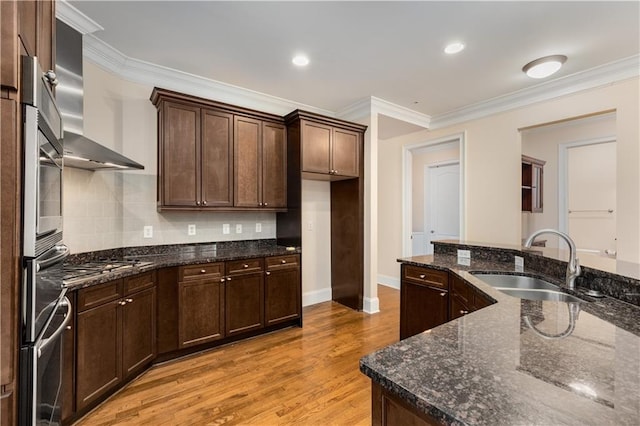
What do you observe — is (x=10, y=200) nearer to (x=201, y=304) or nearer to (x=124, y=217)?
(x=201, y=304)

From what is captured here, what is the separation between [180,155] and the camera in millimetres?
2891

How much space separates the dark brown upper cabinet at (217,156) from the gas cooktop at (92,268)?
0.65 meters

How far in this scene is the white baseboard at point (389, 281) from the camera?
5093mm

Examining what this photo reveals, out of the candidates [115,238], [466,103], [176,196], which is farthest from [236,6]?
[466,103]

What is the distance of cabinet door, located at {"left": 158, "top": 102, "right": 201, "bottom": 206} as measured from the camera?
2.81m

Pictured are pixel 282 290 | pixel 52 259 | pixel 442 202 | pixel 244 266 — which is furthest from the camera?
pixel 442 202

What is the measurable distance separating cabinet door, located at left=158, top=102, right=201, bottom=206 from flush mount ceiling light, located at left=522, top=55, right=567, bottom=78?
3349 millimetres

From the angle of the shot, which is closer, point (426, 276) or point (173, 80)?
point (426, 276)

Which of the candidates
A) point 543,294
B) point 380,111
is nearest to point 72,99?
point 380,111

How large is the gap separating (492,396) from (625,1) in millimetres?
2943

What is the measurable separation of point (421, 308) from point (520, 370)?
1769mm

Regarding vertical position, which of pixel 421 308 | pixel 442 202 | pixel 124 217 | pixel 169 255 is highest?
pixel 442 202

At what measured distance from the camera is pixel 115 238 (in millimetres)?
2742

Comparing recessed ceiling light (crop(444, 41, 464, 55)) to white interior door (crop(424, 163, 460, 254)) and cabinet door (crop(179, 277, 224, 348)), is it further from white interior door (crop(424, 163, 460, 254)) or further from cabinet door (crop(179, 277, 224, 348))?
cabinet door (crop(179, 277, 224, 348))
